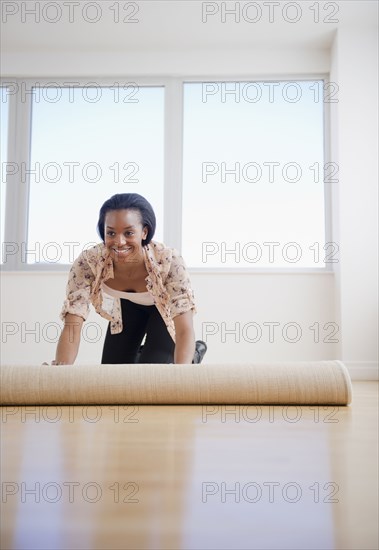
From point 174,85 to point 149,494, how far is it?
15.7 feet

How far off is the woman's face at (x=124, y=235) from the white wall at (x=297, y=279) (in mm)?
2469

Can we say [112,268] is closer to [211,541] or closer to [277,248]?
[211,541]

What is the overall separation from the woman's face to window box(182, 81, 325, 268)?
2.58m

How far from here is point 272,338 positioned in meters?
4.79

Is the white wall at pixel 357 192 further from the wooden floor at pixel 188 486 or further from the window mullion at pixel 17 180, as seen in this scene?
the wooden floor at pixel 188 486

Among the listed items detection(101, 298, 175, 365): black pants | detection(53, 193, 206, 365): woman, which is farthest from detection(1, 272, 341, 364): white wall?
detection(53, 193, 206, 365): woman

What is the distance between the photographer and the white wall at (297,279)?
4.62 metres

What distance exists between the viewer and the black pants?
2566mm

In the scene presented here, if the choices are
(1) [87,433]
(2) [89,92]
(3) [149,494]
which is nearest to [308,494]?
(3) [149,494]

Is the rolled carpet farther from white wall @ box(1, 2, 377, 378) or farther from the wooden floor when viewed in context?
white wall @ box(1, 2, 377, 378)

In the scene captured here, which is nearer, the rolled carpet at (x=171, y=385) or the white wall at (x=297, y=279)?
the rolled carpet at (x=171, y=385)

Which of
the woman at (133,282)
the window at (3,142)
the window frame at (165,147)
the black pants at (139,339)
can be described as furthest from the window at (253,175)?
the woman at (133,282)

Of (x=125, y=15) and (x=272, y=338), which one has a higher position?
(x=125, y=15)

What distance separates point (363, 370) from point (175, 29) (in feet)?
9.44
